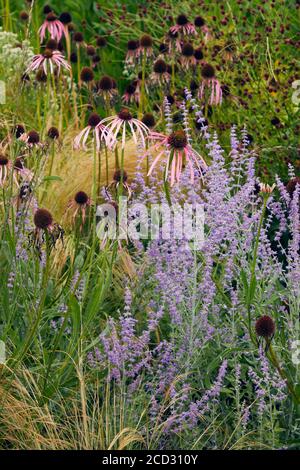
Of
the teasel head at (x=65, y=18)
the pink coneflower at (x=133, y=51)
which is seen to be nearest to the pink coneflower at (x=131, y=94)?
the pink coneflower at (x=133, y=51)

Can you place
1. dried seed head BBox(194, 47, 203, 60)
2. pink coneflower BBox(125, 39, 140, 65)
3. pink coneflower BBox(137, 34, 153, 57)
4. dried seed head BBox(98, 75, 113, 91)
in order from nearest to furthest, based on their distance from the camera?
1. dried seed head BBox(98, 75, 113, 91)
2. pink coneflower BBox(137, 34, 153, 57)
3. dried seed head BBox(194, 47, 203, 60)
4. pink coneflower BBox(125, 39, 140, 65)

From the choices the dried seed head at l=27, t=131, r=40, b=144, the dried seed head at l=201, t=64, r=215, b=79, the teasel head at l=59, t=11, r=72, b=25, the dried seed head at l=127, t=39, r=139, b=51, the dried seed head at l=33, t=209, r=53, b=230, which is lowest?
the dried seed head at l=33, t=209, r=53, b=230

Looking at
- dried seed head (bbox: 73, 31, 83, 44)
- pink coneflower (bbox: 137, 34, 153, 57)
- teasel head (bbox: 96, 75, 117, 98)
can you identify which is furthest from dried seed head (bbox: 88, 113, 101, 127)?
dried seed head (bbox: 73, 31, 83, 44)

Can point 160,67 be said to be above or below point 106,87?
above

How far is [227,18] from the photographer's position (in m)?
5.63

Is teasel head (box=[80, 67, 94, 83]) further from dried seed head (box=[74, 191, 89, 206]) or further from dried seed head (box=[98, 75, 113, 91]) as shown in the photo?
dried seed head (box=[74, 191, 89, 206])

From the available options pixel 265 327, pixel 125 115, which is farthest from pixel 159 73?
pixel 265 327

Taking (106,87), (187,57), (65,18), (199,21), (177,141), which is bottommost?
(177,141)

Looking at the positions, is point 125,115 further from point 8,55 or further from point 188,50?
point 8,55

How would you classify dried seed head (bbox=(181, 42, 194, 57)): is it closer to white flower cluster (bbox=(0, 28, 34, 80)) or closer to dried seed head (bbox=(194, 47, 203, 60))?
dried seed head (bbox=(194, 47, 203, 60))

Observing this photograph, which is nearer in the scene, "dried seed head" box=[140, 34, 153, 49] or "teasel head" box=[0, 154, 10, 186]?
"teasel head" box=[0, 154, 10, 186]

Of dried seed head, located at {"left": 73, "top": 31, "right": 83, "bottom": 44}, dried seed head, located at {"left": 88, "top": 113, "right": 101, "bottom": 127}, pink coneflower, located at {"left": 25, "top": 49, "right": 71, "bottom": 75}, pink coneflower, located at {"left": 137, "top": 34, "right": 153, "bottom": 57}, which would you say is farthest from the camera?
dried seed head, located at {"left": 73, "top": 31, "right": 83, "bottom": 44}

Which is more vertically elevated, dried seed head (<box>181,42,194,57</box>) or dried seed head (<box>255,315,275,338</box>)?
dried seed head (<box>181,42,194,57</box>)
